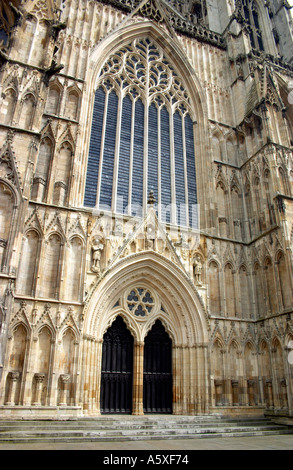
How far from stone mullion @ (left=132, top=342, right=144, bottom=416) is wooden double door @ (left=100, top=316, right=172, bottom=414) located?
0.18 m

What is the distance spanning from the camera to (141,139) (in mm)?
16203

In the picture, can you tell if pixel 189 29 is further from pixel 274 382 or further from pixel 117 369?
pixel 274 382

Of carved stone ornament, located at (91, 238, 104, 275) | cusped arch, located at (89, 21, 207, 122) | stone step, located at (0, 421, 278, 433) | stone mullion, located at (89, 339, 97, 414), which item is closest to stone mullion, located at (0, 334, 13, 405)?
stone step, located at (0, 421, 278, 433)

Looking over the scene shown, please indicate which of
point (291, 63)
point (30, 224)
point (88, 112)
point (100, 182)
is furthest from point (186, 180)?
point (291, 63)

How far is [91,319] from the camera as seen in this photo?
11812 millimetres

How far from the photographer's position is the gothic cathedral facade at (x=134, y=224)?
11.3 m

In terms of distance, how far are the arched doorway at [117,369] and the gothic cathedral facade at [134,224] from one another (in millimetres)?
44

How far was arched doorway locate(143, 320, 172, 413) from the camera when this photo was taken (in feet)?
41.5

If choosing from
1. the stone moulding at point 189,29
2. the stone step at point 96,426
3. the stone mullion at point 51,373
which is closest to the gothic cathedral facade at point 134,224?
the stone mullion at point 51,373

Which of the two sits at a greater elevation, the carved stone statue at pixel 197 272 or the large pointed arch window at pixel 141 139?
the large pointed arch window at pixel 141 139

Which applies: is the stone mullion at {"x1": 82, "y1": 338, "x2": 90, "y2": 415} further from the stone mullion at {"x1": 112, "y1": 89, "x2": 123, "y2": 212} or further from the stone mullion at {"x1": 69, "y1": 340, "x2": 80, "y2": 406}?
the stone mullion at {"x1": 112, "y1": 89, "x2": 123, "y2": 212}

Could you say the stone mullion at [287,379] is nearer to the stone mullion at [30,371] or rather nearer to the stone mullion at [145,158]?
the stone mullion at [145,158]
